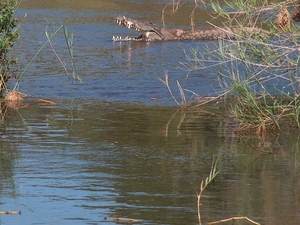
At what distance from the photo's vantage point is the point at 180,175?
277 inches

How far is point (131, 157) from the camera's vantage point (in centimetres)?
771

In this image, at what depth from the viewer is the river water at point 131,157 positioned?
19.6ft

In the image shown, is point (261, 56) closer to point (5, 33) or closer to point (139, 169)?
point (139, 169)

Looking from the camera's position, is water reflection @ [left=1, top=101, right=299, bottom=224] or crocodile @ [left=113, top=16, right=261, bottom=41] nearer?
water reflection @ [left=1, top=101, right=299, bottom=224]

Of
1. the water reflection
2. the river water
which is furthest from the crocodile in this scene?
the water reflection

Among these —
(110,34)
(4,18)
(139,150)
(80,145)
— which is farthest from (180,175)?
(110,34)

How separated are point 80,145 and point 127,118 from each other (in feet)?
5.62

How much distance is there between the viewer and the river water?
5.98 metres

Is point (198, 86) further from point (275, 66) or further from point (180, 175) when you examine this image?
point (180, 175)

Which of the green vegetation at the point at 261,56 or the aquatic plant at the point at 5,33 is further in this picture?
the aquatic plant at the point at 5,33

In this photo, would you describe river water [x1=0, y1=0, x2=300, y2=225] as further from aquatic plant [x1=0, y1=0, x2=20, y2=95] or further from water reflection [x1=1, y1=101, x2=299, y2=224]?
aquatic plant [x1=0, y1=0, x2=20, y2=95]

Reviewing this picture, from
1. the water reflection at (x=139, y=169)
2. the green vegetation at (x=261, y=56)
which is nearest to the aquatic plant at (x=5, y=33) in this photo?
the water reflection at (x=139, y=169)

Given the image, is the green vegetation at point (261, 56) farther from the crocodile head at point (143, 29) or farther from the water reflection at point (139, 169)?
the crocodile head at point (143, 29)

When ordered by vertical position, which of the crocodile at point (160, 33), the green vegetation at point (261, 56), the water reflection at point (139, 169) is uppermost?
the crocodile at point (160, 33)
